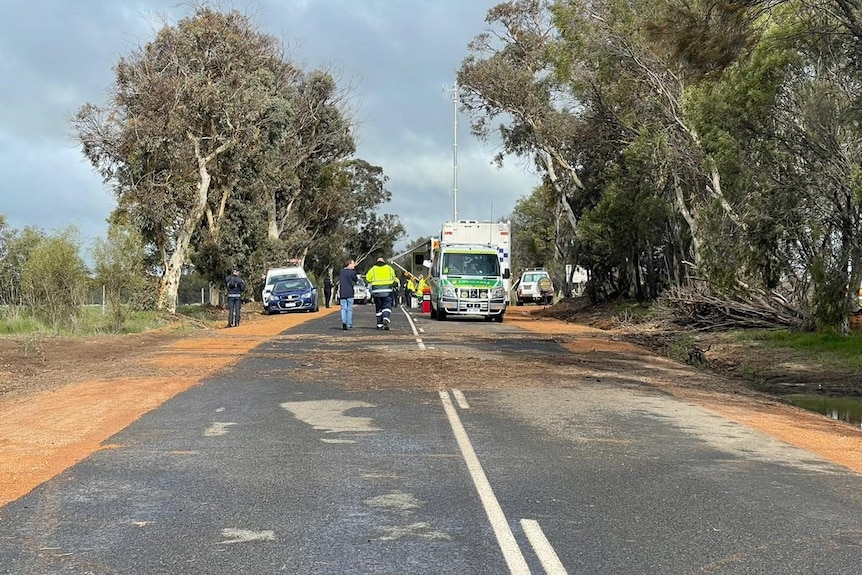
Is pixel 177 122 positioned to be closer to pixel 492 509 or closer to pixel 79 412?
pixel 79 412

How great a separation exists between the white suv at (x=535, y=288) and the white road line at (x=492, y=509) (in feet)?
143

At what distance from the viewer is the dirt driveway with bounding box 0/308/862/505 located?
9172 millimetres

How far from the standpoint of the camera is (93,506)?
682cm

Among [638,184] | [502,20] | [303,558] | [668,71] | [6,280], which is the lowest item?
[303,558]

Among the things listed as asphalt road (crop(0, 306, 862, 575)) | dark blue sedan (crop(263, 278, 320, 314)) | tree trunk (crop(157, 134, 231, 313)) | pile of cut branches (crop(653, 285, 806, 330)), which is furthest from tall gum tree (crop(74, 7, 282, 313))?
asphalt road (crop(0, 306, 862, 575))

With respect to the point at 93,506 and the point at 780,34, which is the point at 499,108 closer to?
the point at 780,34

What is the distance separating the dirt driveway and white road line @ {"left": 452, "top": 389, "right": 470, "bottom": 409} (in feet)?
1.92

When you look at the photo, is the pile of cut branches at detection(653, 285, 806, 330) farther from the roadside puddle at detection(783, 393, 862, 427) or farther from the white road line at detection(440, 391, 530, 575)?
the white road line at detection(440, 391, 530, 575)

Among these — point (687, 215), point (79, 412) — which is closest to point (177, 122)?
point (687, 215)

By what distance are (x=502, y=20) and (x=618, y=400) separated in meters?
30.1

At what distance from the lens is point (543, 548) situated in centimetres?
586

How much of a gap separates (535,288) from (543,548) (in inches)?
1971

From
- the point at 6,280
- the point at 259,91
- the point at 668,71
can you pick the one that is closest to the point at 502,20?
the point at 259,91

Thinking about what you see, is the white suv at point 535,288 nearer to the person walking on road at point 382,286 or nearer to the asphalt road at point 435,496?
the person walking on road at point 382,286
